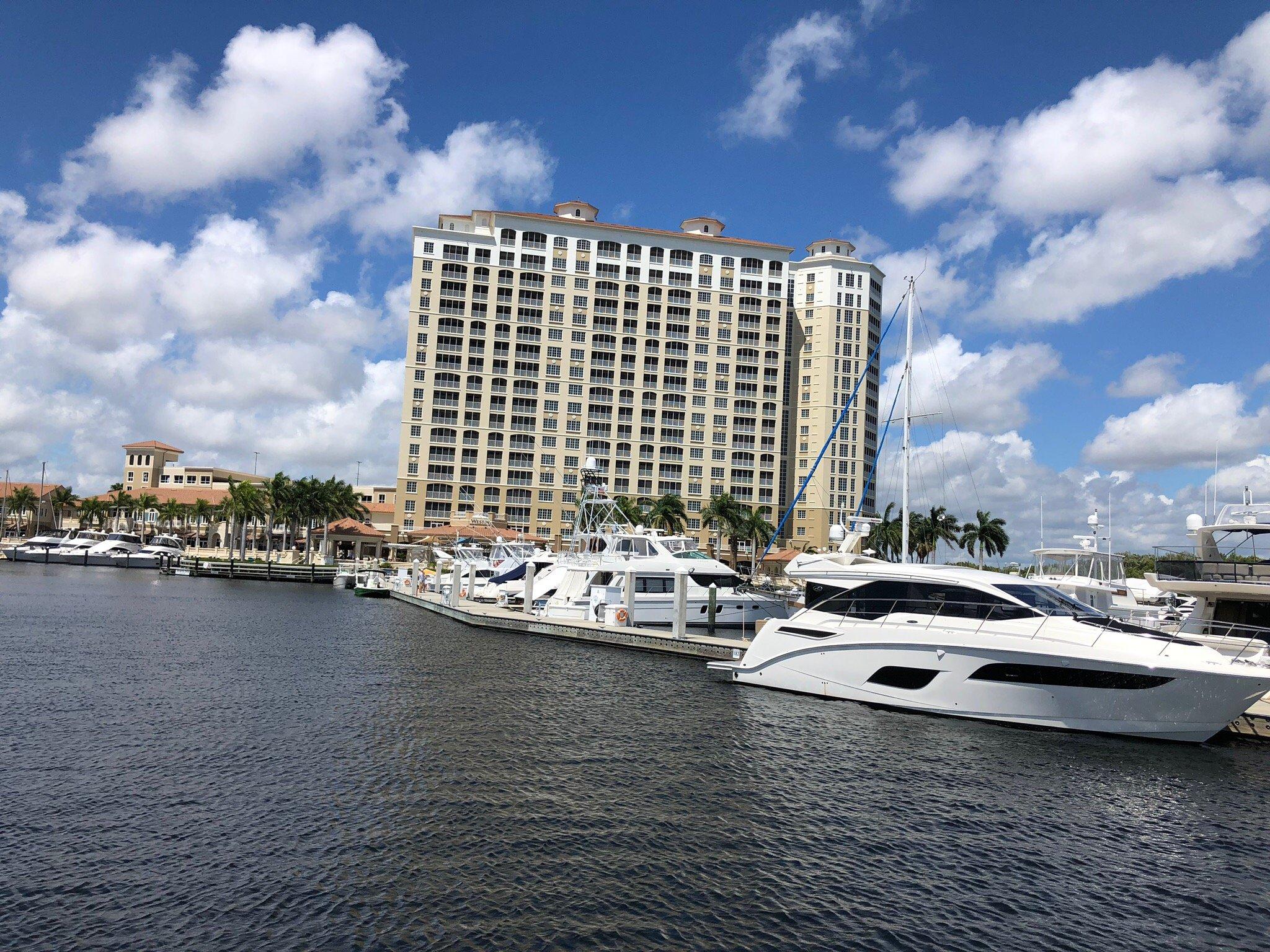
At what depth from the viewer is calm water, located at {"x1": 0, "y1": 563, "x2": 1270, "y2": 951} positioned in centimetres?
1133

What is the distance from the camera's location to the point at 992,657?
74.7 feet

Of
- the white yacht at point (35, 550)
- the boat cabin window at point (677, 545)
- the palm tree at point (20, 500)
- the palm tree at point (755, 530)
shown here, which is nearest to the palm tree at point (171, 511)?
the white yacht at point (35, 550)

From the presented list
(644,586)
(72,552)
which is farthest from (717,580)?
(72,552)

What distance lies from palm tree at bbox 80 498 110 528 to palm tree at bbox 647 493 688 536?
106m

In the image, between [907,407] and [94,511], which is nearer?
[907,407]

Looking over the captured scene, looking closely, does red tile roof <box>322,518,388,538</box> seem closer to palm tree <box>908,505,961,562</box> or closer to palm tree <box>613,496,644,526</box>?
palm tree <box>613,496,644,526</box>

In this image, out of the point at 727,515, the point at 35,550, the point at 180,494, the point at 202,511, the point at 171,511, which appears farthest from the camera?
the point at 180,494

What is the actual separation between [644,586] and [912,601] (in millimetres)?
22509

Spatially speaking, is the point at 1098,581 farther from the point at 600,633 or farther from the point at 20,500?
the point at 20,500

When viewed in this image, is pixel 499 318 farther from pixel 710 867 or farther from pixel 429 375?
pixel 710 867

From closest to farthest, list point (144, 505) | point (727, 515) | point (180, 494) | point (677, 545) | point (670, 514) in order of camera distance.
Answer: point (677, 545)
point (670, 514)
point (727, 515)
point (144, 505)
point (180, 494)

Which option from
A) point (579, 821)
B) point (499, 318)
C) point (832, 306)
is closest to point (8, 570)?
point (499, 318)

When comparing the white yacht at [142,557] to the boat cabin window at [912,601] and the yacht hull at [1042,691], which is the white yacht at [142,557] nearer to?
the boat cabin window at [912,601]

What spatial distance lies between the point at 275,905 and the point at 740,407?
413 feet
